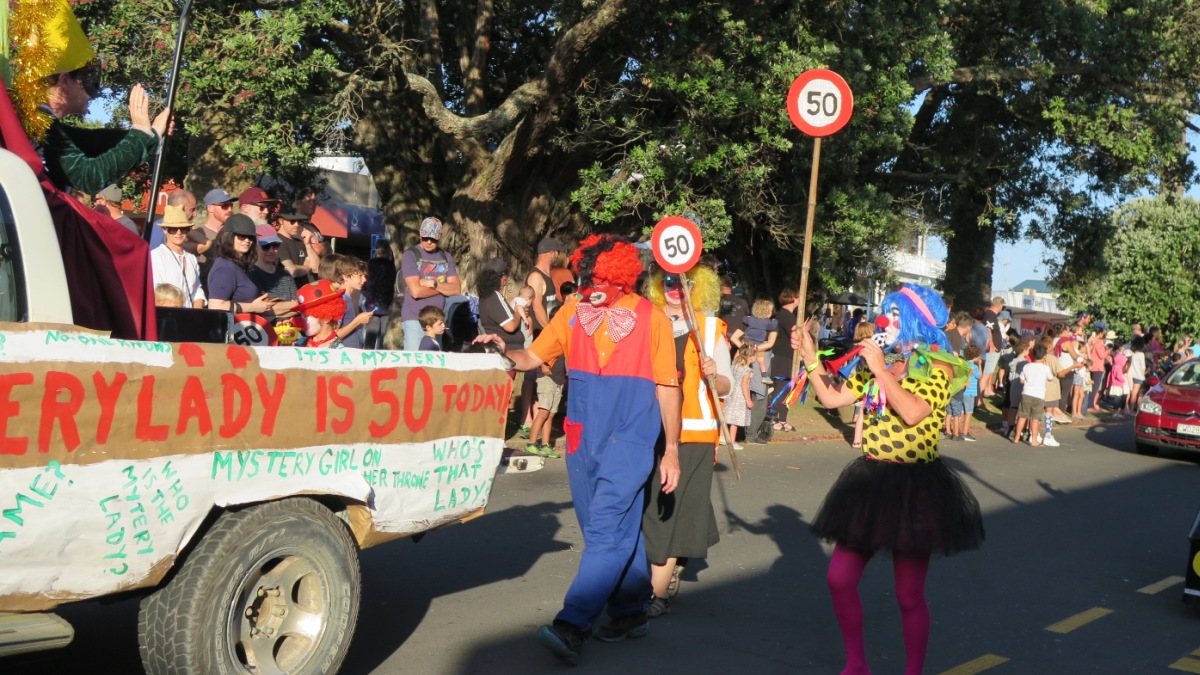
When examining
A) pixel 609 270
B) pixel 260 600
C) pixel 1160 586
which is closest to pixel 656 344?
pixel 609 270

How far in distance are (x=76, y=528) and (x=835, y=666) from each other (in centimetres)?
360

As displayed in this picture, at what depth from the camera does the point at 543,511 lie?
916 cm

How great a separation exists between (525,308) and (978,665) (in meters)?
5.71

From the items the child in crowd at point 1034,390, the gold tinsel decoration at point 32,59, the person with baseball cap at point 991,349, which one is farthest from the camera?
the person with baseball cap at point 991,349

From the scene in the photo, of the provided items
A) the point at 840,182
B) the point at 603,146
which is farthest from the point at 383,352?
the point at 840,182

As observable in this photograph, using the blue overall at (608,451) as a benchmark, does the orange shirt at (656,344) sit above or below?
above

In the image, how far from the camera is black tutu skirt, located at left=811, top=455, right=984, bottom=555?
4.97 metres

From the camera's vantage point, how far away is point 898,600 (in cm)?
509

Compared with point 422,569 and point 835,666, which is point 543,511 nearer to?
point 422,569

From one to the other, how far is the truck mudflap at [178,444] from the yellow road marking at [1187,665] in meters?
3.88

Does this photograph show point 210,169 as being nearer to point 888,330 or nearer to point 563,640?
point 563,640

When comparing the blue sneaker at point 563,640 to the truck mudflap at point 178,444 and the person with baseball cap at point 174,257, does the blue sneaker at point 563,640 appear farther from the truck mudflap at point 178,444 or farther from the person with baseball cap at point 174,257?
the person with baseball cap at point 174,257

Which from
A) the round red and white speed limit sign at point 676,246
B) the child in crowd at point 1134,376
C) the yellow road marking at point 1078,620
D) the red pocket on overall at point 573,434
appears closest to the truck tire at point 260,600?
the red pocket on overall at point 573,434

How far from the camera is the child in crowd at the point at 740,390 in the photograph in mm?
13484
